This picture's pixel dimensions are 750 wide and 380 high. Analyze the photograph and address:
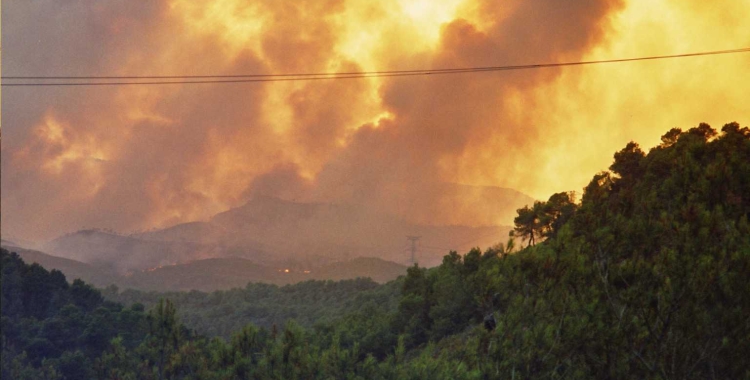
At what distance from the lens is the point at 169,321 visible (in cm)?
3919

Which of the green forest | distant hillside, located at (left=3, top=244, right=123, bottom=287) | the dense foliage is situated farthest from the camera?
distant hillside, located at (left=3, top=244, right=123, bottom=287)

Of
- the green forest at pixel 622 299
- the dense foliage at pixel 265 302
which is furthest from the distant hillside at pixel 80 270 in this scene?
the green forest at pixel 622 299

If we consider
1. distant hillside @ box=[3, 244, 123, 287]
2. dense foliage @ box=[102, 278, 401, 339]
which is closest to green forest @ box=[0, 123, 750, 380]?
dense foliage @ box=[102, 278, 401, 339]

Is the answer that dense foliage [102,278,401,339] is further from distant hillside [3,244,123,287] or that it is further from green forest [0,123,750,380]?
green forest [0,123,750,380]

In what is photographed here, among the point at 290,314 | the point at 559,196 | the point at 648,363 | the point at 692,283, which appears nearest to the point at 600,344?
the point at 648,363

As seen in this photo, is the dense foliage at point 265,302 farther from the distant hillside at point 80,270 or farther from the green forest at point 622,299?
the green forest at point 622,299

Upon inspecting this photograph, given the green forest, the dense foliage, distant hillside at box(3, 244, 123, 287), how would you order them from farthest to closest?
distant hillside at box(3, 244, 123, 287), the dense foliage, the green forest

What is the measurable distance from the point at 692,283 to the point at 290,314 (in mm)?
111675

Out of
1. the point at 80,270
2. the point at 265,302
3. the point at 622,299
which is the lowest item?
the point at 622,299

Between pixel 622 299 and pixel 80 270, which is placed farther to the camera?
pixel 80 270

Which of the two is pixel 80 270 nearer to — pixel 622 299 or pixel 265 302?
pixel 265 302


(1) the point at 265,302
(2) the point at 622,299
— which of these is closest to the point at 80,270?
(1) the point at 265,302

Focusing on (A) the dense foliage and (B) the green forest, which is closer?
(B) the green forest

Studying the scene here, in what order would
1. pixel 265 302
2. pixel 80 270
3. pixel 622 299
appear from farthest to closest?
pixel 80 270 → pixel 265 302 → pixel 622 299
